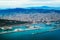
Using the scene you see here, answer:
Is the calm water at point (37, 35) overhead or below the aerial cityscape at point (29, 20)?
below

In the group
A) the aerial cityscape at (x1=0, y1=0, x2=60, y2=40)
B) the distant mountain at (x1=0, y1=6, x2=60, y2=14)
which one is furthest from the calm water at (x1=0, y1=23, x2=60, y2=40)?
the distant mountain at (x1=0, y1=6, x2=60, y2=14)

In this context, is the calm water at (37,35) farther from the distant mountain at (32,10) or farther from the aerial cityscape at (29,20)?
the distant mountain at (32,10)

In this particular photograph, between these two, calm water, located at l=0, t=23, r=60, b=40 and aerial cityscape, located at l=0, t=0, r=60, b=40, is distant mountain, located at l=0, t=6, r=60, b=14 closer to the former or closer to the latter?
aerial cityscape, located at l=0, t=0, r=60, b=40

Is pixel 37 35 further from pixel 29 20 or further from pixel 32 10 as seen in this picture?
pixel 32 10

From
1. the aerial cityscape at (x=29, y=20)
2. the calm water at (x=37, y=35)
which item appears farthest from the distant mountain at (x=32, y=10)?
the calm water at (x=37, y=35)

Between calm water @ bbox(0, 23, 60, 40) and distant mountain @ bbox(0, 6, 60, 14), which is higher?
distant mountain @ bbox(0, 6, 60, 14)

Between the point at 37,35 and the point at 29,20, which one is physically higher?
the point at 29,20

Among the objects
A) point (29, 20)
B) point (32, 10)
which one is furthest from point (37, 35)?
point (32, 10)

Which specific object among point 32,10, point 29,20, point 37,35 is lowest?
point 37,35

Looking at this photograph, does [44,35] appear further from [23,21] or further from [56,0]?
[56,0]

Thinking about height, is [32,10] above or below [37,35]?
above

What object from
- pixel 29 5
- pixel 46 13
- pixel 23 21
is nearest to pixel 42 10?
pixel 46 13
